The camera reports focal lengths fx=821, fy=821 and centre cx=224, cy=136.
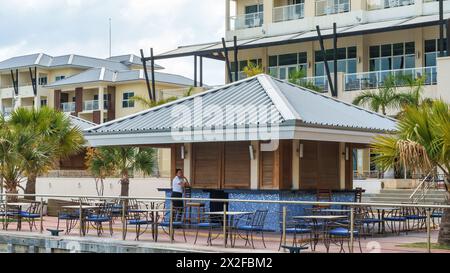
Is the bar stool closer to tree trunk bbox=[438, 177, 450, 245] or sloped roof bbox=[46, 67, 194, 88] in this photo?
tree trunk bbox=[438, 177, 450, 245]

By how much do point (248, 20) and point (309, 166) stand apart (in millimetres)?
35469

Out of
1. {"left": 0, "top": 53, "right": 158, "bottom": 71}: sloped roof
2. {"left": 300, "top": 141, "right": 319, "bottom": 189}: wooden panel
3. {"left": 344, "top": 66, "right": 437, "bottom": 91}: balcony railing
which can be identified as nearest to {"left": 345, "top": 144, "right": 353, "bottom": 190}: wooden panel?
{"left": 300, "top": 141, "right": 319, "bottom": 189}: wooden panel

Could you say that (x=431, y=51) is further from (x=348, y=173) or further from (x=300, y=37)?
(x=348, y=173)

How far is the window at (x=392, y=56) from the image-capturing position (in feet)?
156

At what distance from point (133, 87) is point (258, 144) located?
4920 cm

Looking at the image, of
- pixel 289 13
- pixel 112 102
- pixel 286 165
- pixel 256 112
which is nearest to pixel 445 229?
pixel 286 165

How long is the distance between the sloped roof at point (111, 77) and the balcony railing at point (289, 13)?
17181 millimetres

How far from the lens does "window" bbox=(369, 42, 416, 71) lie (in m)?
47.6

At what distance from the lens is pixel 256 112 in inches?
842

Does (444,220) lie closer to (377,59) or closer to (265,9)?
(377,59)

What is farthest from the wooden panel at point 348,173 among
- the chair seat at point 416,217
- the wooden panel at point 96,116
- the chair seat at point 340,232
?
the wooden panel at point 96,116

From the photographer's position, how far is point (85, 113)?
71938mm

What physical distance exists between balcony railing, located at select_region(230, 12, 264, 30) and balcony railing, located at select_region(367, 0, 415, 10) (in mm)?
8304
